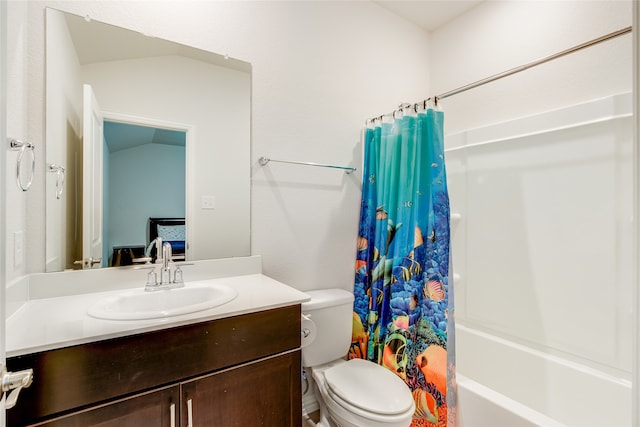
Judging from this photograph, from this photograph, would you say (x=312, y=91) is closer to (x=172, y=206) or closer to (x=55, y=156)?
(x=172, y=206)

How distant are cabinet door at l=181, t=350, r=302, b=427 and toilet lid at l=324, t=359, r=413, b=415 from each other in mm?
279

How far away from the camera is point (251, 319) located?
3.52ft

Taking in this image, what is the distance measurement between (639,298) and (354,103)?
1.71 m

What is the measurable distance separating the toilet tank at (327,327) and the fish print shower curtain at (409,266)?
0.20 metres

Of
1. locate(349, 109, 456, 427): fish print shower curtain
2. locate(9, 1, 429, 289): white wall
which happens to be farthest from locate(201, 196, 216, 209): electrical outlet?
locate(349, 109, 456, 427): fish print shower curtain

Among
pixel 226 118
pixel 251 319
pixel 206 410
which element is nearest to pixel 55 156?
pixel 226 118

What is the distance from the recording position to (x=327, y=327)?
5.36 feet

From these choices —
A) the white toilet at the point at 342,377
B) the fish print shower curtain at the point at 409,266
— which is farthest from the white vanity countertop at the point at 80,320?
the fish print shower curtain at the point at 409,266

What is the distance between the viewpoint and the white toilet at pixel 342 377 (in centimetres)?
127

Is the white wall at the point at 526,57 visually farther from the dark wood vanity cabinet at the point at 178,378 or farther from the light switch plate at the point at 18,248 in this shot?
the light switch plate at the point at 18,248

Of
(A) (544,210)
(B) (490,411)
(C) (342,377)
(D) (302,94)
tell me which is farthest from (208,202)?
(A) (544,210)

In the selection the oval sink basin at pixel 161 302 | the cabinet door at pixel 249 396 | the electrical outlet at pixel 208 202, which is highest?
the electrical outlet at pixel 208 202

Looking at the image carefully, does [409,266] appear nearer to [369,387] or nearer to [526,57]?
[369,387]

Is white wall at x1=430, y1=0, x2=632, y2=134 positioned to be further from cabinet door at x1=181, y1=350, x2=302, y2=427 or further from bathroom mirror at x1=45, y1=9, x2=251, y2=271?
cabinet door at x1=181, y1=350, x2=302, y2=427
